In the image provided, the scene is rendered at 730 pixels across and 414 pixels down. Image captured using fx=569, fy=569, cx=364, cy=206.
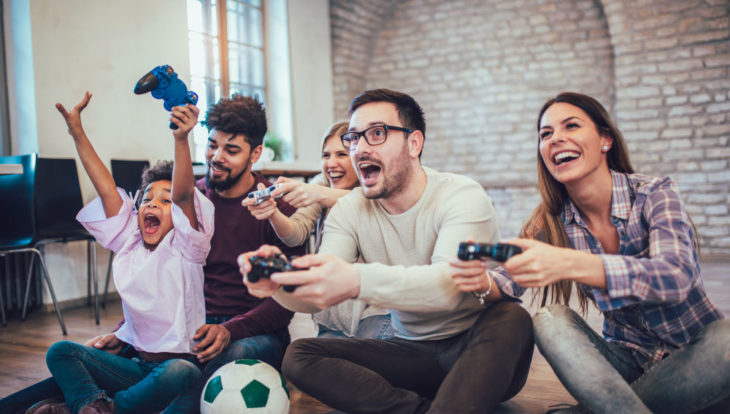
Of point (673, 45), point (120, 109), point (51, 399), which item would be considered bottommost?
point (51, 399)

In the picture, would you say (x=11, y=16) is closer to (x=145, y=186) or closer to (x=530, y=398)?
(x=145, y=186)

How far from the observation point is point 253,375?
62.3 inches

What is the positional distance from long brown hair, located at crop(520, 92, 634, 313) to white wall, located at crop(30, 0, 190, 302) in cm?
339

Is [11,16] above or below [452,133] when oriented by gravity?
above

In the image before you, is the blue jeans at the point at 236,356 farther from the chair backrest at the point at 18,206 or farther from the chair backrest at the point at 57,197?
the chair backrest at the point at 57,197

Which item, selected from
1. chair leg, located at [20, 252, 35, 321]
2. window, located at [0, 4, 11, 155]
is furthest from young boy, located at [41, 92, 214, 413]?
window, located at [0, 4, 11, 155]

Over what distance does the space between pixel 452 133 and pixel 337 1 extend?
200 cm

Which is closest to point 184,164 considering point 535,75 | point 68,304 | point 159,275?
point 159,275

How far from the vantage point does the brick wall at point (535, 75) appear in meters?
5.34

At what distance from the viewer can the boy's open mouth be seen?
1.87m

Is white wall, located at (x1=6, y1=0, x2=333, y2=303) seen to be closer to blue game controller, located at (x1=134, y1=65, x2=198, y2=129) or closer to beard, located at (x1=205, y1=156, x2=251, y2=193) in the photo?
beard, located at (x1=205, y1=156, x2=251, y2=193)

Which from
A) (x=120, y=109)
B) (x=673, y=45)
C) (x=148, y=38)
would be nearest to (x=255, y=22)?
(x=148, y=38)

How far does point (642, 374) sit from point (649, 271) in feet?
1.29

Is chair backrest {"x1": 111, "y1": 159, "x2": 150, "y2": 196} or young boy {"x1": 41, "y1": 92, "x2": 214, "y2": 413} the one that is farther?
chair backrest {"x1": 111, "y1": 159, "x2": 150, "y2": 196}
